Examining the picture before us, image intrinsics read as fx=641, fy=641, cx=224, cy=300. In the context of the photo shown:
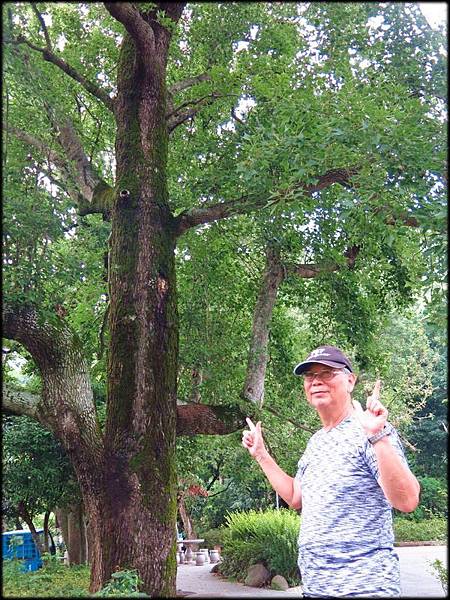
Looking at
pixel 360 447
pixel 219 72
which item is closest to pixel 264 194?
pixel 219 72

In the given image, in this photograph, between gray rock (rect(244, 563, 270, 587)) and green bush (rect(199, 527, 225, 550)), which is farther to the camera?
green bush (rect(199, 527, 225, 550))

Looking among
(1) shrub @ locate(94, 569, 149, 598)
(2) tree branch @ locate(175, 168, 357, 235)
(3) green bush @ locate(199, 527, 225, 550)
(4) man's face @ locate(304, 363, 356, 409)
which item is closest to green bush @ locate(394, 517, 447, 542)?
(3) green bush @ locate(199, 527, 225, 550)

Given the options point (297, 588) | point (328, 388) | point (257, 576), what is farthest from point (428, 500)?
point (328, 388)

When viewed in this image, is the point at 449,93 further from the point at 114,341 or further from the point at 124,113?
the point at 124,113

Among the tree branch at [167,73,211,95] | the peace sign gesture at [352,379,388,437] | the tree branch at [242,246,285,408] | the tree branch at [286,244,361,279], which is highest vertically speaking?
the tree branch at [167,73,211,95]

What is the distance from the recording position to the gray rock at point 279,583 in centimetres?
853

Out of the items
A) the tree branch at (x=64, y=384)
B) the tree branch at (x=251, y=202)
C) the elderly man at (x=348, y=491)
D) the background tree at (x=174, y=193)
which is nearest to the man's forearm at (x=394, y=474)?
the elderly man at (x=348, y=491)

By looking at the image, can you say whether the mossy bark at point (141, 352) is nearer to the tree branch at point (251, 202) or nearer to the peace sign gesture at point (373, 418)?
the tree branch at point (251, 202)

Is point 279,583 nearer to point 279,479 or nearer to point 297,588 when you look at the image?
point 297,588

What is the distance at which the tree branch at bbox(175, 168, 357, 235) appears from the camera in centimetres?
445

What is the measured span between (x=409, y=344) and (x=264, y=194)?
10.6m

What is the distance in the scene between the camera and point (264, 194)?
4.82 metres

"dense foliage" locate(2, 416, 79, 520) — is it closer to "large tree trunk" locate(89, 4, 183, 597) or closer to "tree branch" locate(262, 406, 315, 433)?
"tree branch" locate(262, 406, 315, 433)

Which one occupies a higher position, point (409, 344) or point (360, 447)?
point (409, 344)
